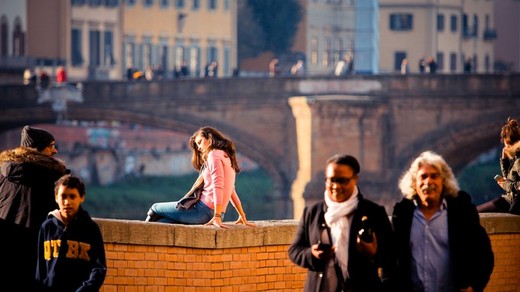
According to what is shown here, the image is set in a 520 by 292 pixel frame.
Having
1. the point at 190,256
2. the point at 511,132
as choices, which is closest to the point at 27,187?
the point at 190,256

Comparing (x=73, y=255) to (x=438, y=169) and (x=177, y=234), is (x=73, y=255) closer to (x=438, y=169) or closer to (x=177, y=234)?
(x=438, y=169)

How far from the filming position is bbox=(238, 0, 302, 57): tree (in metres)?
72.9

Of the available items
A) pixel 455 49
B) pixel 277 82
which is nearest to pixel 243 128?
pixel 277 82

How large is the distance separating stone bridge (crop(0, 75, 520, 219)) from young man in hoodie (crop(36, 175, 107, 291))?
1497 inches

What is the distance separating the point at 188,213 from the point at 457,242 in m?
3.35

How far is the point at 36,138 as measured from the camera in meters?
11.9

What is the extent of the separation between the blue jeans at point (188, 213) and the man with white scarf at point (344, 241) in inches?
120

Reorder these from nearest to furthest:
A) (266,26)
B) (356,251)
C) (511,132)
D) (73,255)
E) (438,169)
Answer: (356,251) < (438,169) < (73,255) < (511,132) < (266,26)

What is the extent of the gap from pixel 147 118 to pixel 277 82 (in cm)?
353

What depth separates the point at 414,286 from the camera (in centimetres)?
1031

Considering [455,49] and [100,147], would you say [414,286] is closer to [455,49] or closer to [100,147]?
[100,147]

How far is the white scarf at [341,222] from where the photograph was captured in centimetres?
1012

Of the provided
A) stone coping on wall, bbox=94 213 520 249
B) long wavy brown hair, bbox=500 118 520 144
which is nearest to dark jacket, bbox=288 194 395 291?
stone coping on wall, bbox=94 213 520 249

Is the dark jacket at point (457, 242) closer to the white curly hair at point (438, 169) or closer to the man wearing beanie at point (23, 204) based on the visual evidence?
the white curly hair at point (438, 169)
